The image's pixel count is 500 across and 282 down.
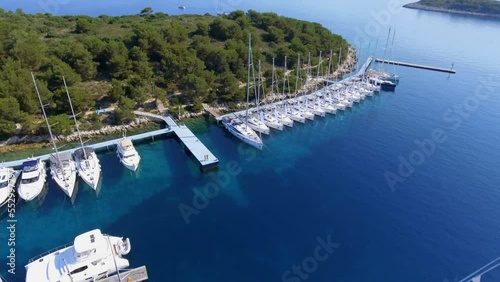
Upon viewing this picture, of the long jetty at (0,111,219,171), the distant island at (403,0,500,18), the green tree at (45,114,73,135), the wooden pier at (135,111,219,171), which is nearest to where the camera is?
the long jetty at (0,111,219,171)

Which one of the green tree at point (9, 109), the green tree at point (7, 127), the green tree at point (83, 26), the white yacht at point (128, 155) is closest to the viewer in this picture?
the white yacht at point (128, 155)

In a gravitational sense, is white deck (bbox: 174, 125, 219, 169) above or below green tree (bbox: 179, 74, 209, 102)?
below

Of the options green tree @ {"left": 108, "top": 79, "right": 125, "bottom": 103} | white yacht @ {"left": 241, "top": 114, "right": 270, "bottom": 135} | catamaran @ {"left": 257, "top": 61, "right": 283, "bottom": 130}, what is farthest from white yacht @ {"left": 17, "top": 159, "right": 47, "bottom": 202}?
catamaran @ {"left": 257, "top": 61, "right": 283, "bottom": 130}

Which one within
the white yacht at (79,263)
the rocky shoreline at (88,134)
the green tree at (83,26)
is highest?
the green tree at (83,26)

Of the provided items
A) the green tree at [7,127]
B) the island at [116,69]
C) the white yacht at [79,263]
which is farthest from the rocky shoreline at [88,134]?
the white yacht at [79,263]

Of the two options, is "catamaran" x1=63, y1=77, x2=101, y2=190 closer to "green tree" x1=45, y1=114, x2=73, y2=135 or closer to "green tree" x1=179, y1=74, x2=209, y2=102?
"green tree" x1=45, y1=114, x2=73, y2=135

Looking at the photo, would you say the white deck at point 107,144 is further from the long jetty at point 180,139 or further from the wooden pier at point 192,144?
the wooden pier at point 192,144
